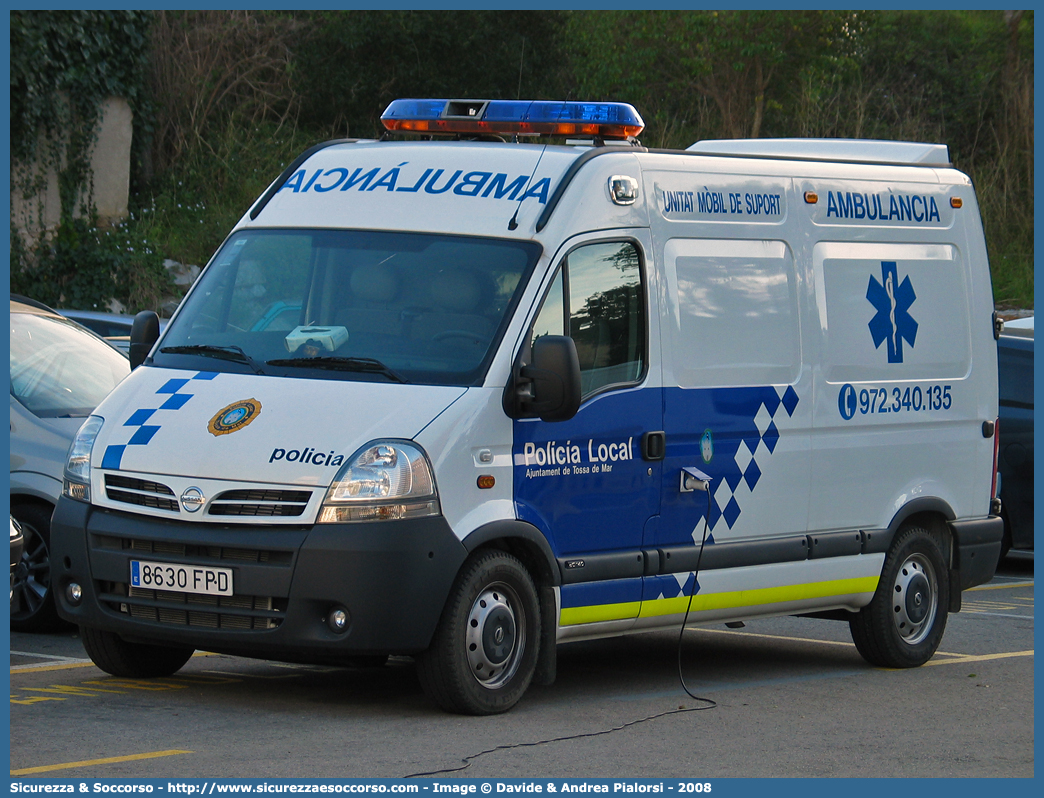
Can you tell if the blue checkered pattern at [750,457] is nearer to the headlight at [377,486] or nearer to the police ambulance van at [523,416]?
the police ambulance van at [523,416]

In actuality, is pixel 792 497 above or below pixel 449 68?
below

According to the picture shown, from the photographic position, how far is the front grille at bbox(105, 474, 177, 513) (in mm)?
7293

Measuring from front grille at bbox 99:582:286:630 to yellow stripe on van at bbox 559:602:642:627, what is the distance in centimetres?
143

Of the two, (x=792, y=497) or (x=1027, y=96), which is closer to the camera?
(x=792, y=497)

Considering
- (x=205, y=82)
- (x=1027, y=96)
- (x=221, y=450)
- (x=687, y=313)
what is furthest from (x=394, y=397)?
(x=1027, y=96)

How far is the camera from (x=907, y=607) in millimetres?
9750

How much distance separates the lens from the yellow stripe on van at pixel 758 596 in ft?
27.1

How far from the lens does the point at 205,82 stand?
993 inches

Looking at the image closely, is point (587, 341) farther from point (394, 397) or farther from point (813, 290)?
point (813, 290)

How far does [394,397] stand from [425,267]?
0.83m

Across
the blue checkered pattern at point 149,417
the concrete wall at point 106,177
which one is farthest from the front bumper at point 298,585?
the concrete wall at point 106,177

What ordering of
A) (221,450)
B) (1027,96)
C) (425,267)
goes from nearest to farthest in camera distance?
(221,450)
(425,267)
(1027,96)

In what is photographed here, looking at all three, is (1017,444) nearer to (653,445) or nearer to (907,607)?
(907,607)

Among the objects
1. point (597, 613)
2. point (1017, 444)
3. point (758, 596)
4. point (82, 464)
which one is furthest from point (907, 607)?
point (1017, 444)
